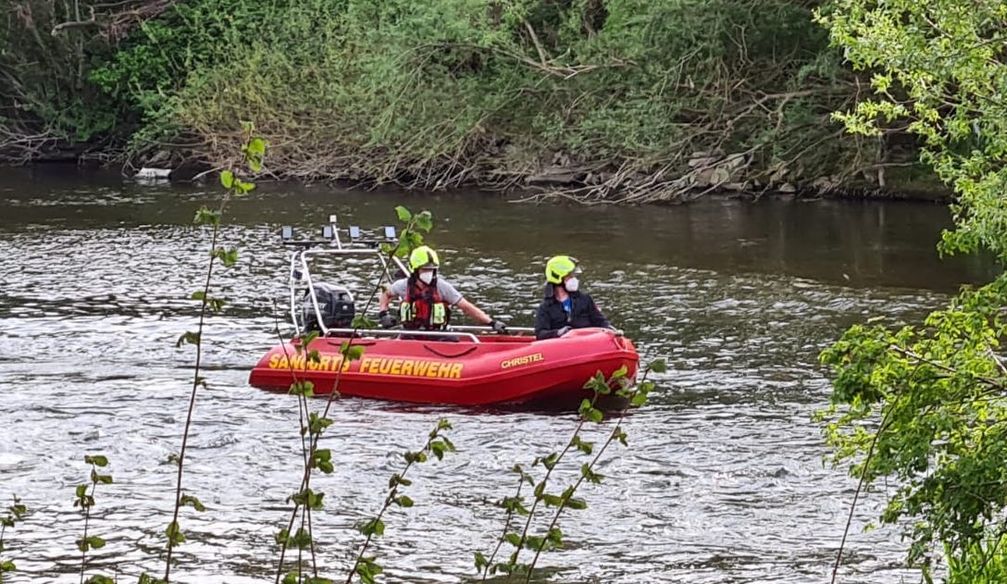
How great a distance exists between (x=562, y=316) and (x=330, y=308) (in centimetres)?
225

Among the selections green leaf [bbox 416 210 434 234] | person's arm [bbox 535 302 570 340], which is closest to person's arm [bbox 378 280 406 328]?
person's arm [bbox 535 302 570 340]

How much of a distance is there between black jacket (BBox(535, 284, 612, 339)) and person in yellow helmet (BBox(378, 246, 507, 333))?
14.0 inches

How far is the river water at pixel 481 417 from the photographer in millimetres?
8719

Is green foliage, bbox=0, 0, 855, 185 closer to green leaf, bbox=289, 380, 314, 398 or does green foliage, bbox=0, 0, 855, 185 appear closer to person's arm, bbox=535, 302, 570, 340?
person's arm, bbox=535, 302, 570, 340

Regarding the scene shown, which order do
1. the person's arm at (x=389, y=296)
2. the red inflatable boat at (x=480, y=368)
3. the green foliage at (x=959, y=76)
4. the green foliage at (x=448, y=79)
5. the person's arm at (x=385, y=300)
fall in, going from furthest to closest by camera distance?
the green foliage at (x=448, y=79), the person's arm at (x=389, y=296), the person's arm at (x=385, y=300), the red inflatable boat at (x=480, y=368), the green foliage at (x=959, y=76)

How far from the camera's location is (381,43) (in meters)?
28.6

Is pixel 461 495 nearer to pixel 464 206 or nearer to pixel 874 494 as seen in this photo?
pixel 874 494

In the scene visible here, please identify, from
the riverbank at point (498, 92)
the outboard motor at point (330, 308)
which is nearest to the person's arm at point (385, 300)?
the outboard motor at point (330, 308)

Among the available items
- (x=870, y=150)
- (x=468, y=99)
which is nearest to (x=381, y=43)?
(x=468, y=99)

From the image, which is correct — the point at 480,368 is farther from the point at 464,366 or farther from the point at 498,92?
the point at 498,92

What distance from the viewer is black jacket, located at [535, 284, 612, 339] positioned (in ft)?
40.4

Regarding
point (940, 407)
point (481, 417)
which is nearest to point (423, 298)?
point (481, 417)

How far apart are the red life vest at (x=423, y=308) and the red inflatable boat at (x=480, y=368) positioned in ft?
0.96

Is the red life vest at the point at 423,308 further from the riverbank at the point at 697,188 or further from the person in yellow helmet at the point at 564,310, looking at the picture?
the riverbank at the point at 697,188
